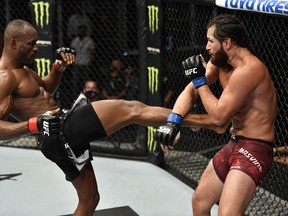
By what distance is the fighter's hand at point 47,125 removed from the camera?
153 inches

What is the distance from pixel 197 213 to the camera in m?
3.88

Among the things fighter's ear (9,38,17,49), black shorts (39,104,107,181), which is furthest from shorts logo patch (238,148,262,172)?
fighter's ear (9,38,17,49)

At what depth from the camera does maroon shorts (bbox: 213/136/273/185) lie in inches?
142

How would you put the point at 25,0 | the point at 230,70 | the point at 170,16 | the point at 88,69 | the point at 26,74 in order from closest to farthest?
the point at 230,70, the point at 26,74, the point at 170,16, the point at 88,69, the point at 25,0

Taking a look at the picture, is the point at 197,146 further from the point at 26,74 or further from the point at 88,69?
the point at 26,74

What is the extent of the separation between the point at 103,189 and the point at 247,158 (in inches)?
94.9

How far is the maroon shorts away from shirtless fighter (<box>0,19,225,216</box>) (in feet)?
0.94

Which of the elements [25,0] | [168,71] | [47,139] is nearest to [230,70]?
[47,139]

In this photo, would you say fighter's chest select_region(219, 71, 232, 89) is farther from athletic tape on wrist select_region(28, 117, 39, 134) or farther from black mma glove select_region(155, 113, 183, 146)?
athletic tape on wrist select_region(28, 117, 39, 134)

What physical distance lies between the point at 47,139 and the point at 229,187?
129cm

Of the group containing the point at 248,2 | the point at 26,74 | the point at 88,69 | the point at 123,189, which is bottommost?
the point at 123,189

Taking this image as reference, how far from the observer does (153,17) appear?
6234 millimetres

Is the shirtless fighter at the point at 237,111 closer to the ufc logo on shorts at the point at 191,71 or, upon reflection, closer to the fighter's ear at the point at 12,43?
the ufc logo on shorts at the point at 191,71

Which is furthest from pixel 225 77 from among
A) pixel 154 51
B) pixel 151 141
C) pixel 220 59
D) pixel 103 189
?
pixel 151 141
